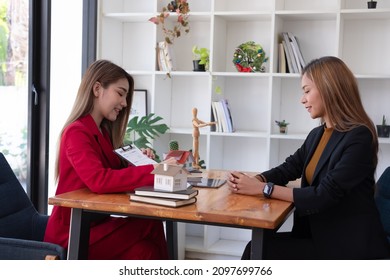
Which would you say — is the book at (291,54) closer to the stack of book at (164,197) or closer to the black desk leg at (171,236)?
the black desk leg at (171,236)

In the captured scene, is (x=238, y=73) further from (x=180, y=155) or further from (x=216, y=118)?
(x=180, y=155)

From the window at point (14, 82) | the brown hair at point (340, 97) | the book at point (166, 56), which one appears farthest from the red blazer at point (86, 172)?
the book at point (166, 56)

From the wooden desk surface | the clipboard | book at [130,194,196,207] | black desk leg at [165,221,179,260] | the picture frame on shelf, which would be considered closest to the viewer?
the wooden desk surface

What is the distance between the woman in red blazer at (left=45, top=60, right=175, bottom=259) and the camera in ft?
7.55

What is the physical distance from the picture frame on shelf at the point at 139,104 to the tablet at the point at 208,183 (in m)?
1.79

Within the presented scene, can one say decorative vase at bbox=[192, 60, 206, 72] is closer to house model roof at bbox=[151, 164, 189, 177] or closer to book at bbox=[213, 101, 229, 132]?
book at bbox=[213, 101, 229, 132]

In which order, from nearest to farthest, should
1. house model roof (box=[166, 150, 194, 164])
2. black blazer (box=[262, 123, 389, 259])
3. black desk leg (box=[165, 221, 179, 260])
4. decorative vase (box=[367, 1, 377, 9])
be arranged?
black blazer (box=[262, 123, 389, 259]), house model roof (box=[166, 150, 194, 164]), black desk leg (box=[165, 221, 179, 260]), decorative vase (box=[367, 1, 377, 9])

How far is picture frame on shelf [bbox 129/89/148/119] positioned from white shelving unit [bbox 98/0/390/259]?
48 millimetres

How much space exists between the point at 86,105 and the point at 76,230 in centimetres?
58

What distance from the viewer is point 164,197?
7.04ft

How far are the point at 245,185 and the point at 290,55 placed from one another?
1.87 m

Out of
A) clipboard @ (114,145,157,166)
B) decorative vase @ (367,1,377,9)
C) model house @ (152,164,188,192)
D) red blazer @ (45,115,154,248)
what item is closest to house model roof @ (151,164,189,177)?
model house @ (152,164,188,192)

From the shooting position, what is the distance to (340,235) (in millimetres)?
2281
